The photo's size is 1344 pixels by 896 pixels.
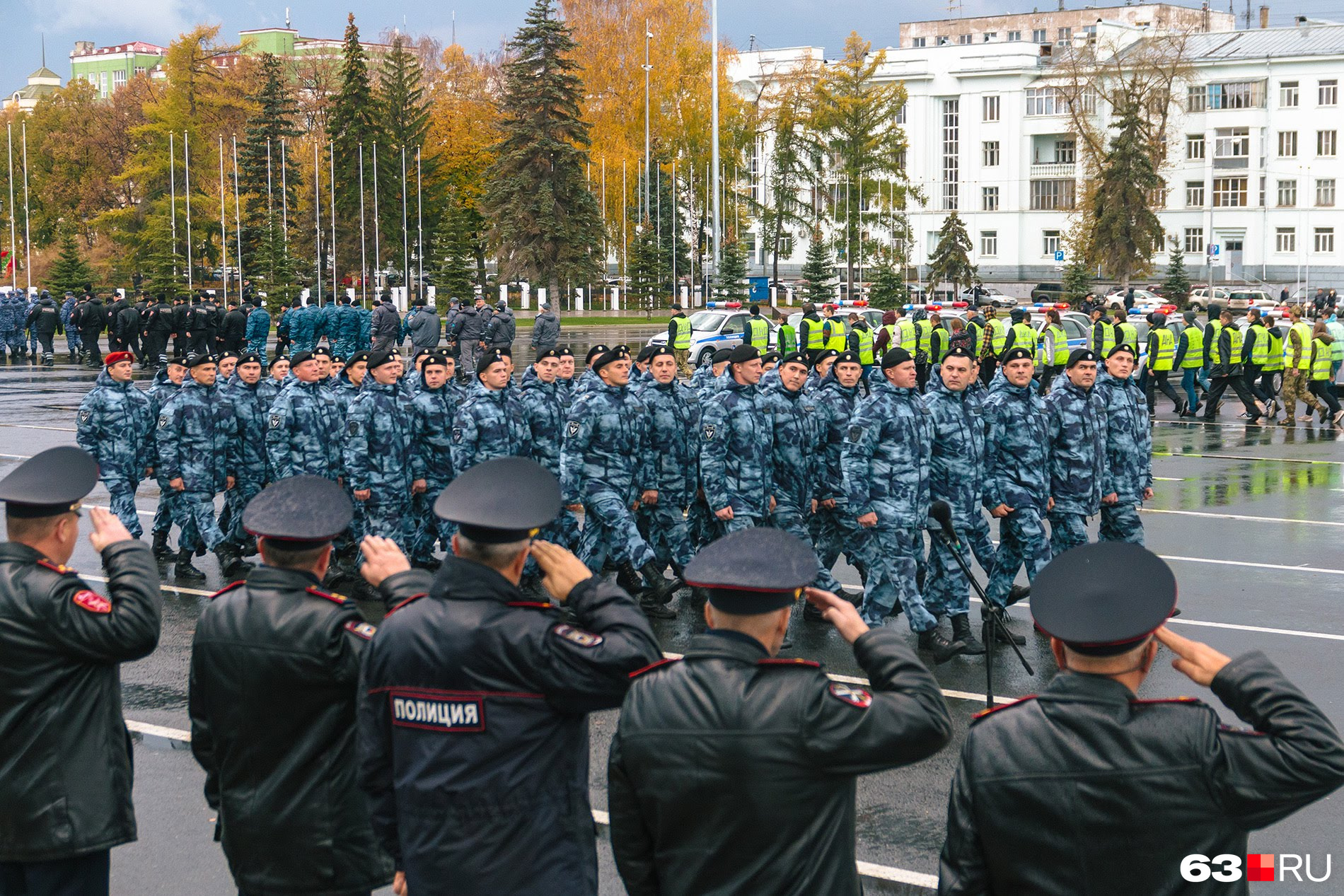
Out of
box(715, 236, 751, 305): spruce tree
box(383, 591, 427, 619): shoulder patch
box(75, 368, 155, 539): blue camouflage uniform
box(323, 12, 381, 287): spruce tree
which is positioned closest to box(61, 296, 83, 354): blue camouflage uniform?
box(323, 12, 381, 287): spruce tree

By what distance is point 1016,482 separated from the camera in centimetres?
1035

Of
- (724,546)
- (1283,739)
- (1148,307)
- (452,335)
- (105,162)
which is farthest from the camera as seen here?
(105,162)

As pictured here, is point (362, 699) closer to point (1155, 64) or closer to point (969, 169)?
point (1155, 64)

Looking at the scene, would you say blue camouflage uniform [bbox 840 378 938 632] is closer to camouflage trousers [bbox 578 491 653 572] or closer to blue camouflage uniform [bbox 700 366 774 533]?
blue camouflage uniform [bbox 700 366 774 533]

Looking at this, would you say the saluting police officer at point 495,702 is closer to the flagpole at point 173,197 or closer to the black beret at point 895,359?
the black beret at point 895,359

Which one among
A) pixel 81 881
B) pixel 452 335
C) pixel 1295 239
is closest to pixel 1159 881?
pixel 81 881

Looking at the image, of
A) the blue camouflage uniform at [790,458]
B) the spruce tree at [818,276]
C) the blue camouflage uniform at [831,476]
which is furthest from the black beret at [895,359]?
the spruce tree at [818,276]

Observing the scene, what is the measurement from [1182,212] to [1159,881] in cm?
8773

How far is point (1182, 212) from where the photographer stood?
84062 millimetres

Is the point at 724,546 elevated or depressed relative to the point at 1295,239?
depressed

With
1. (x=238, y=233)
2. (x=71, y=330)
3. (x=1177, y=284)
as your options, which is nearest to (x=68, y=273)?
(x=238, y=233)

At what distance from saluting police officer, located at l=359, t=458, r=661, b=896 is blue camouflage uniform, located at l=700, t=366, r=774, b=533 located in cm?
668

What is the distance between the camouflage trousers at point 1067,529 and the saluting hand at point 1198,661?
7.30m

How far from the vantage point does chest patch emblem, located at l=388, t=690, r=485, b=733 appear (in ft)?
12.1
